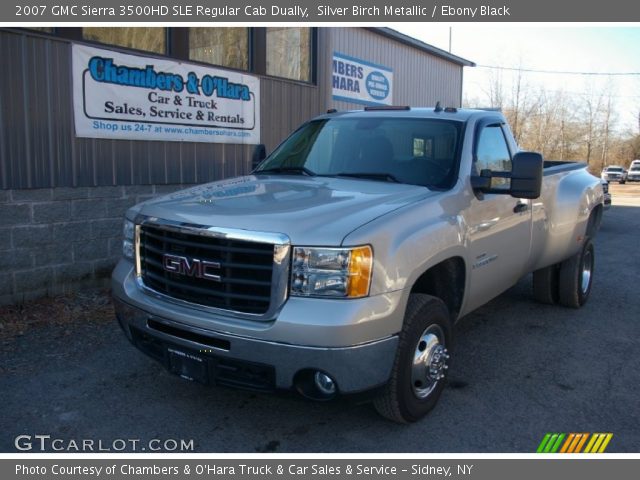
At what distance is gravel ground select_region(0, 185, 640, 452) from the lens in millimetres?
3428

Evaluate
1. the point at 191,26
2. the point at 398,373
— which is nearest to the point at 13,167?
the point at 191,26

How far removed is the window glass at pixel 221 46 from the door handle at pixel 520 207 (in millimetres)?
4929

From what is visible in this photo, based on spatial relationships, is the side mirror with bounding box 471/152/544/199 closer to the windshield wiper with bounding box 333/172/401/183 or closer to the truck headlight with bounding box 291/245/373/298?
the windshield wiper with bounding box 333/172/401/183

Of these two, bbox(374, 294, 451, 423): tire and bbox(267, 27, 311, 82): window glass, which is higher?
bbox(267, 27, 311, 82): window glass

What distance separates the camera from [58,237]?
622 cm

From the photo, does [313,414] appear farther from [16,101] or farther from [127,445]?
[16,101]

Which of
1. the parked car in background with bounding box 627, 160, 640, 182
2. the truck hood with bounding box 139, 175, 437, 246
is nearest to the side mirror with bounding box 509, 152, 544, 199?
the truck hood with bounding box 139, 175, 437, 246

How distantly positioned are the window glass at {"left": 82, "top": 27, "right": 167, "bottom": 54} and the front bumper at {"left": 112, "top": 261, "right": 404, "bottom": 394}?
4.47m

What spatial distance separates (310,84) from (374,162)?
20.2ft

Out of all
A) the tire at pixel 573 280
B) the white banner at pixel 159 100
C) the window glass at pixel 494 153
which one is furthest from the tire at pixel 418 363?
the white banner at pixel 159 100

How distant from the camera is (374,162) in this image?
434cm

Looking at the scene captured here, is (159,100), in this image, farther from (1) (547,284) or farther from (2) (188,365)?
(1) (547,284)

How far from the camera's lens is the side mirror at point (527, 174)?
3.87 meters

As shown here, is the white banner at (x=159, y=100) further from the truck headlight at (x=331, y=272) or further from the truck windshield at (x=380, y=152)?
the truck headlight at (x=331, y=272)
